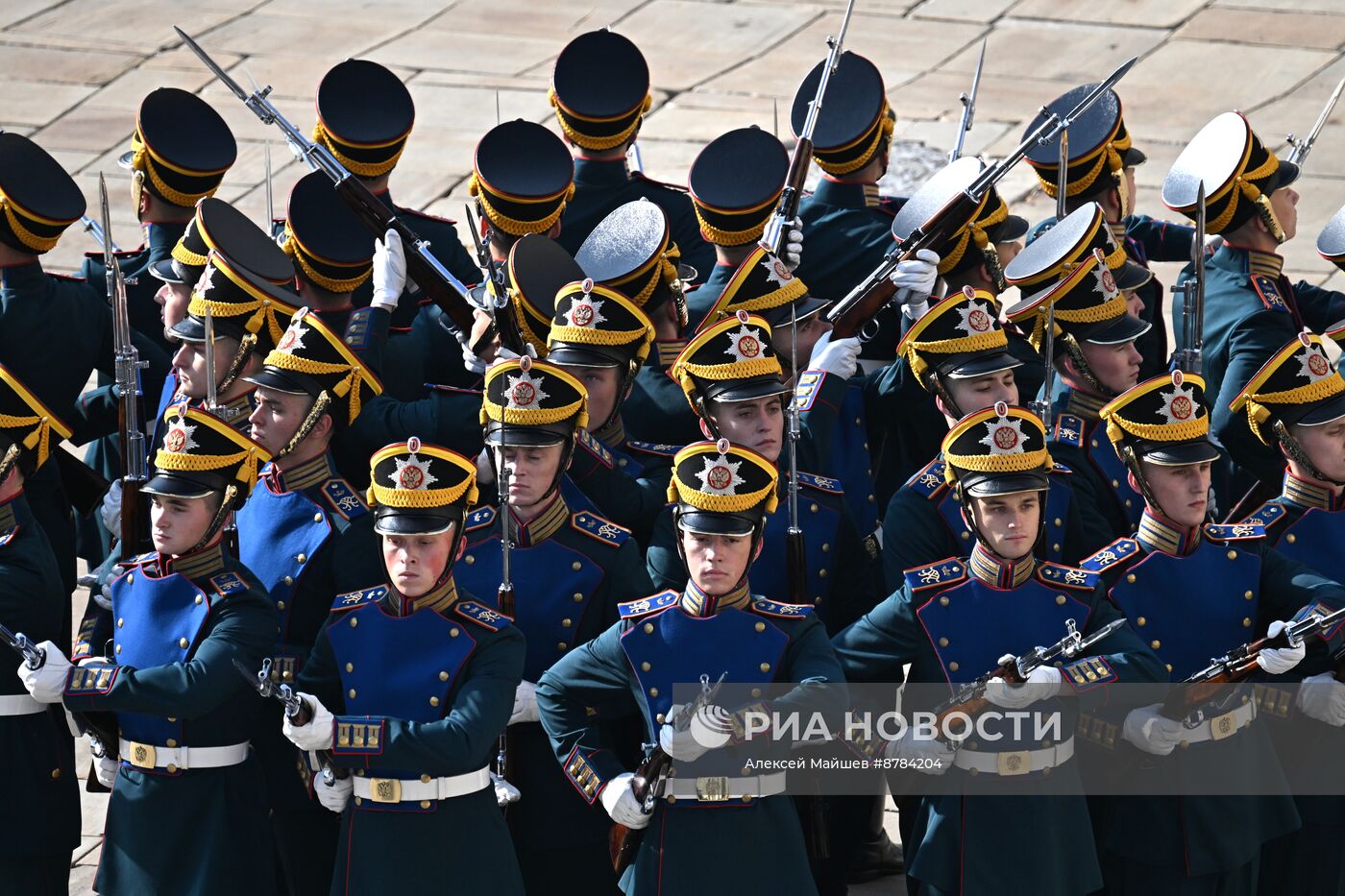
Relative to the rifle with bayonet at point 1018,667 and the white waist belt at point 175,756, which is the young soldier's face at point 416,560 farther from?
the rifle with bayonet at point 1018,667

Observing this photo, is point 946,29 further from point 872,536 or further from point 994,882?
point 994,882

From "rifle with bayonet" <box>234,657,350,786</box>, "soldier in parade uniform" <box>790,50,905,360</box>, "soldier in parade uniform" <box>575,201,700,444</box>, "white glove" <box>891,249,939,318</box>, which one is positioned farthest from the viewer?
"soldier in parade uniform" <box>790,50,905,360</box>

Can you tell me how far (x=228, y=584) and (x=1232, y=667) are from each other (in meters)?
3.10

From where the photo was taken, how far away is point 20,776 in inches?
289

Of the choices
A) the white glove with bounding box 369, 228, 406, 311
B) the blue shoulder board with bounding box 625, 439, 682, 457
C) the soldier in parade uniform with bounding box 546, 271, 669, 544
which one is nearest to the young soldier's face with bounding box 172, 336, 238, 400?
the white glove with bounding box 369, 228, 406, 311

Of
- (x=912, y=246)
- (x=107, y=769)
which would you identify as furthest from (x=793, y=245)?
(x=107, y=769)

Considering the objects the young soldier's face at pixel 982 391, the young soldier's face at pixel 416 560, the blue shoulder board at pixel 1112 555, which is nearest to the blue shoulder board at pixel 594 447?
the young soldier's face at pixel 416 560

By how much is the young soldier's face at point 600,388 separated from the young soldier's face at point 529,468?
578 mm

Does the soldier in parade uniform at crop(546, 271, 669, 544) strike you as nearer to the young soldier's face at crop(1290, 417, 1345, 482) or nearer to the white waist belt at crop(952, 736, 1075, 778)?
the white waist belt at crop(952, 736, 1075, 778)

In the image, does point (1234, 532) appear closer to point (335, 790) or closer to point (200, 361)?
point (335, 790)

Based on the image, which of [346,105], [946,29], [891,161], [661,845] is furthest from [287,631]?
[946,29]

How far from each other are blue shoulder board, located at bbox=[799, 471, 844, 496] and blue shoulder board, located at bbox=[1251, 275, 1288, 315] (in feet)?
7.67

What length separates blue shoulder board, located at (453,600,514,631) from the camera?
6.72m

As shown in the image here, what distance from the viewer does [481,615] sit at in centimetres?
675
